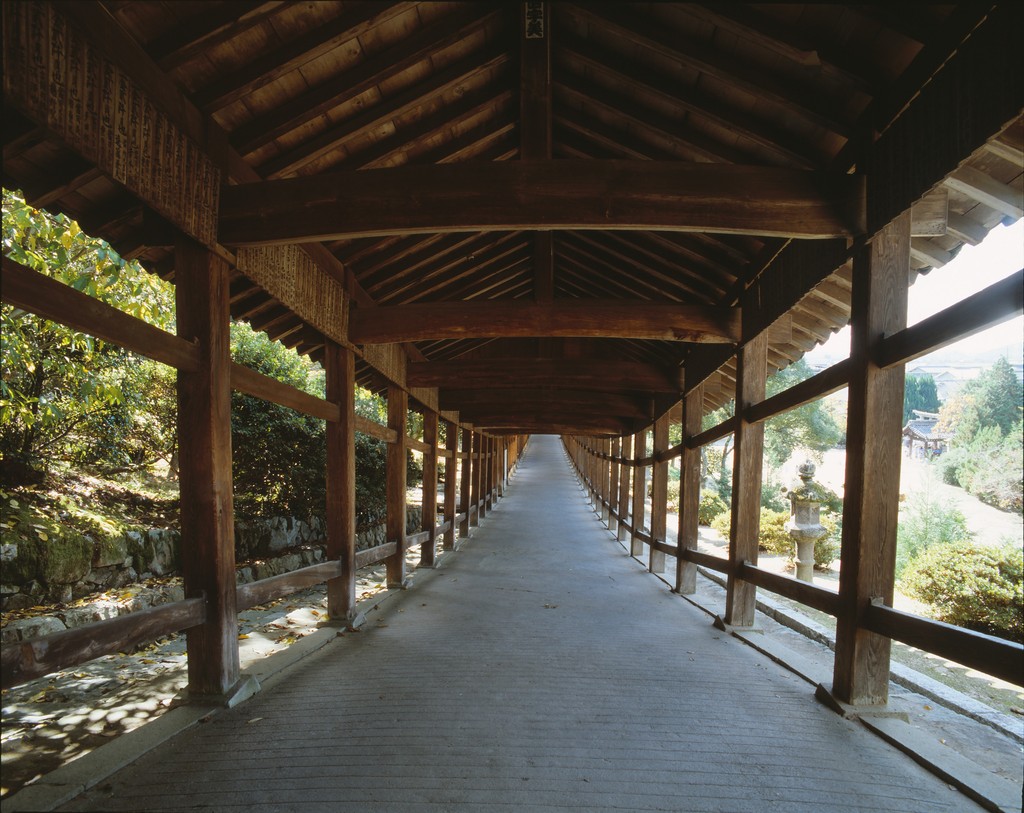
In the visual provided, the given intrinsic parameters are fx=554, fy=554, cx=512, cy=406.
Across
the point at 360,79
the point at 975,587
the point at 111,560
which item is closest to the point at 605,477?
the point at 975,587

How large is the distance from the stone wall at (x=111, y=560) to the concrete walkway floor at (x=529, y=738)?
290 cm

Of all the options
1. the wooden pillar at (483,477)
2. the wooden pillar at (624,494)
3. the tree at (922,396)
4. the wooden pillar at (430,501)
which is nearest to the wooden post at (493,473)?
the wooden pillar at (483,477)

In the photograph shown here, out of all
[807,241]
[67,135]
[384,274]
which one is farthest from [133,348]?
[807,241]

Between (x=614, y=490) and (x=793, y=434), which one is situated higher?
(x=793, y=434)

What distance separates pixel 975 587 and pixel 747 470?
609 cm

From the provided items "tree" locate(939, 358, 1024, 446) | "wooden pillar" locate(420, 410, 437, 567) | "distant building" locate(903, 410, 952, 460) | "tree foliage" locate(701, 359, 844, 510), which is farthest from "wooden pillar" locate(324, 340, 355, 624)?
"distant building" locate(903, 410, 952, 460)

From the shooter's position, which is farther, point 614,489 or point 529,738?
point 614,489

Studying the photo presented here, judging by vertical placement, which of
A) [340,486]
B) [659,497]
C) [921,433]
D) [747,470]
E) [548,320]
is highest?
[548,320]

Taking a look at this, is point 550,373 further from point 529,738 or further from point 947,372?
point 947,372

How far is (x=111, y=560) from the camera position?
19.2 feet

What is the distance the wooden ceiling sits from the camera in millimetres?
2443

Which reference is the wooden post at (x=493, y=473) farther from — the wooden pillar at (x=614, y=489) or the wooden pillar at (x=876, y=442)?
the wooden pillar at (x=876, y=442)

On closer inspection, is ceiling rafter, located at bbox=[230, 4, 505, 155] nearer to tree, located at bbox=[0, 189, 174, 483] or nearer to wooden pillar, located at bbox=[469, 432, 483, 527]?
tree, located at bbox=[0, 189, 174, 483]

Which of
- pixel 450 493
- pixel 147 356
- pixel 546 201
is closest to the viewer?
pixel 147 356
